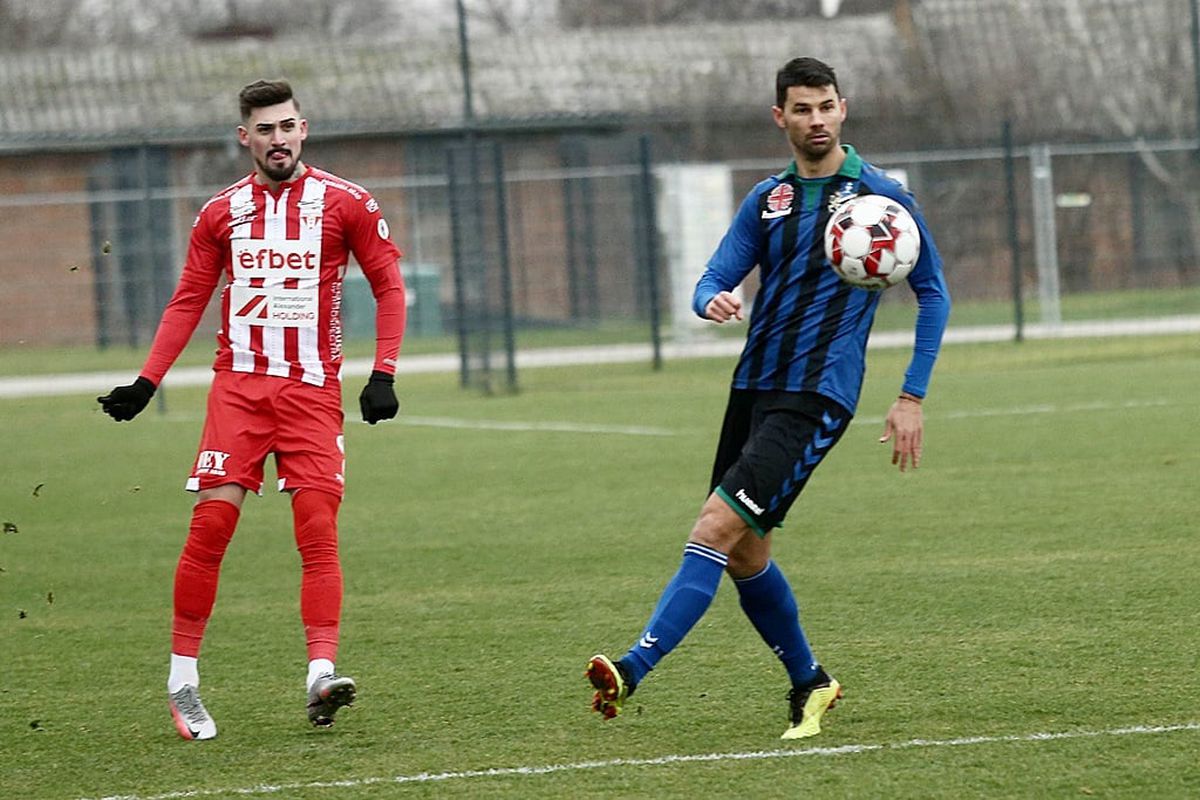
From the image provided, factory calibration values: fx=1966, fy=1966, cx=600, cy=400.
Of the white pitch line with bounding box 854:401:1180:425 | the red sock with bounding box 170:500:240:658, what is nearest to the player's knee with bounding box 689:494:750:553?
the red sock with bounding box 170:500:240:658

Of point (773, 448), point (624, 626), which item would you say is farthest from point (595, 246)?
point (773, 448)

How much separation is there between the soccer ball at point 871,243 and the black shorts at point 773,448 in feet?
1.17

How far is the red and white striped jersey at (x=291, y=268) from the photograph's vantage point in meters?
5.87

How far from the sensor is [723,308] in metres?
5.20

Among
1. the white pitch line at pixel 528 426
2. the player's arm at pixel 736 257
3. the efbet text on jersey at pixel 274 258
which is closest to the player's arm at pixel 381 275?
the efbet text on jersey at pixel 274 258

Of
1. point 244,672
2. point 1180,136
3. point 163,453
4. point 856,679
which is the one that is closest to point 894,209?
point 856,679

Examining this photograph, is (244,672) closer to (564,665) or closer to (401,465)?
(564,665)

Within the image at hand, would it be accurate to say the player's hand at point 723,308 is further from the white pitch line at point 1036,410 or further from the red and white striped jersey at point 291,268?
the white pitch line at point 1036,410

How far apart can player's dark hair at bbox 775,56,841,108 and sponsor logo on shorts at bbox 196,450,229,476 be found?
1.94 metres

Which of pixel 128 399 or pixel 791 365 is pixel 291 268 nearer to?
pixel 128 399

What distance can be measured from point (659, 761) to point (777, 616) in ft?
2.13

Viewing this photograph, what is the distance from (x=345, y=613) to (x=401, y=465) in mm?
5352

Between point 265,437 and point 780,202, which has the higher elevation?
point 780,202

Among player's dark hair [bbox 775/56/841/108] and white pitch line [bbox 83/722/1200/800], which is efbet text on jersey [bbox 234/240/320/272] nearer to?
player's dark hair [bbox 775/56/841/108]
